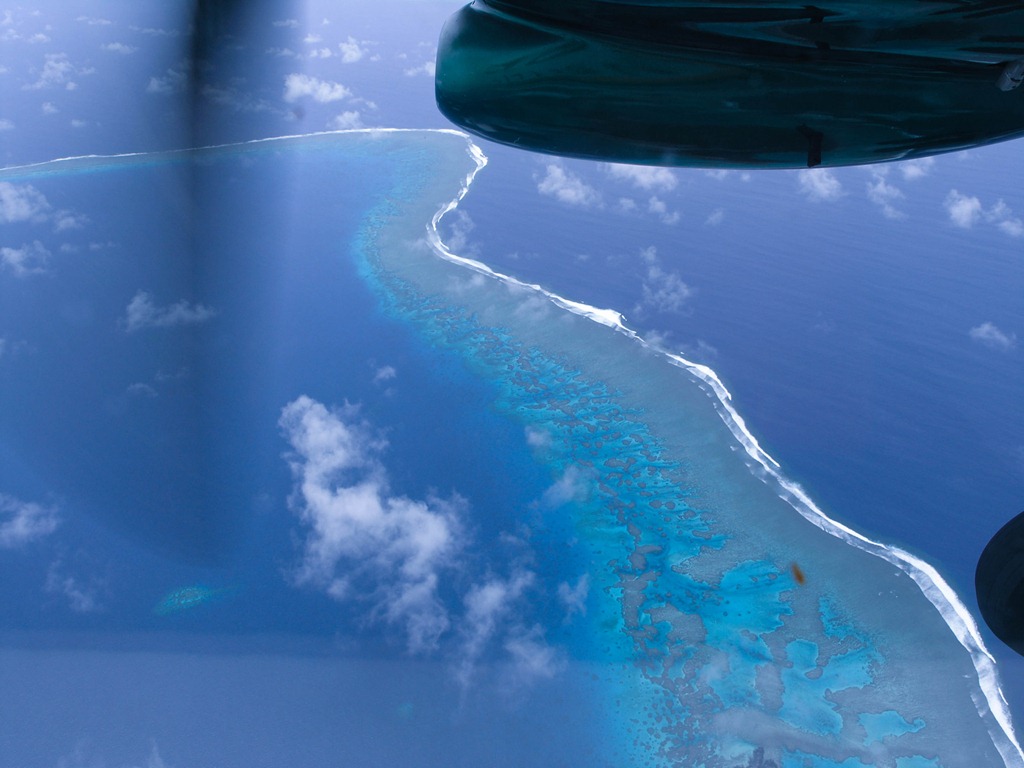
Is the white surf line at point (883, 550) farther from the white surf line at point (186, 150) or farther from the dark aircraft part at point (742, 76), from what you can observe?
the dark aircraft part at point (742, 76)

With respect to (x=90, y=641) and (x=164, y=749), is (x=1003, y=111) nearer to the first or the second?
(x=164, y=749)

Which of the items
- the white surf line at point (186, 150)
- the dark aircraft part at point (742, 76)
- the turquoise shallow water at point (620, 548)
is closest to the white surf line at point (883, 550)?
the turquoise shallow water at point (620, 548)

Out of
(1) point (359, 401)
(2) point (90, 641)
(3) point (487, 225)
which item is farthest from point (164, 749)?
(3) point (487, 225)

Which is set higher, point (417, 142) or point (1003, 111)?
point (1003, 111)

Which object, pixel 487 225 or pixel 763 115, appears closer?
pixel 763 115

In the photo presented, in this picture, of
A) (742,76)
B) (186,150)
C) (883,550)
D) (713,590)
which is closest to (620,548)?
(713,590)

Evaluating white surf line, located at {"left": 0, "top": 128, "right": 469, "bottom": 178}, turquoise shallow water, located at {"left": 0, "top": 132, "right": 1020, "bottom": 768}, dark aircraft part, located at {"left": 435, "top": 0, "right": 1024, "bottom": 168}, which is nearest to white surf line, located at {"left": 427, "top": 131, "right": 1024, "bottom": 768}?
turquoise shallow water, located at {"left": 0, "top": 132, "right": 1020, "bottom": 768}

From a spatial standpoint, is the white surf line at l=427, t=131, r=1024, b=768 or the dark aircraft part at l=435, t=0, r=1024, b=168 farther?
the white surf line at l=427, t=131, r=1024, b=768

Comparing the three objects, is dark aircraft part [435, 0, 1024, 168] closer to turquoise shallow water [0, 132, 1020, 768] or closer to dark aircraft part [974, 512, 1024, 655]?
dark aircraft part [974, 512, 1024, 655]
